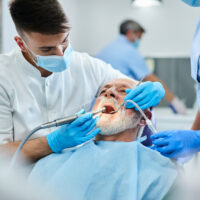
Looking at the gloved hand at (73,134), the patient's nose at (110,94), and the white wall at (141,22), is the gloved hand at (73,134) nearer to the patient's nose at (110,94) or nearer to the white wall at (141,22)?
the patient's nose at (110,94)

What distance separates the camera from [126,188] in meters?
1.27

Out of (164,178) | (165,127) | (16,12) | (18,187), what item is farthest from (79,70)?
(165,127)

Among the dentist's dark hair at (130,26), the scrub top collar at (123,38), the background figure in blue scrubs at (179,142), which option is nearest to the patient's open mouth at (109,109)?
the background figure in blue scrubs at (179,142)

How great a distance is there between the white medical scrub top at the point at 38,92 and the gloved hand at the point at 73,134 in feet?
0.71

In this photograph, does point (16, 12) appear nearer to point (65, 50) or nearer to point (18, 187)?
point (65, 50)

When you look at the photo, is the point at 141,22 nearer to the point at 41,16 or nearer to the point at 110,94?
the point at 110,94

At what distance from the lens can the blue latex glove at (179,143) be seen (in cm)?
125

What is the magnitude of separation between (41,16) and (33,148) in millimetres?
622

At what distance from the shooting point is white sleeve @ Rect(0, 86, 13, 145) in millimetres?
1498

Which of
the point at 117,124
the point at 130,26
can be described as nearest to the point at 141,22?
the point at 130,26

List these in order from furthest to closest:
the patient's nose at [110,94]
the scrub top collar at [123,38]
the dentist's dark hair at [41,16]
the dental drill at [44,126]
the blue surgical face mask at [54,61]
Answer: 1. the scrub top collar at [123,38]
2. the patient's nose at [110,94]
3. the blue surgical face mask at [54,61]
4. the dentist's dark hair at [41,16]
5. the dental drill at [44,126]

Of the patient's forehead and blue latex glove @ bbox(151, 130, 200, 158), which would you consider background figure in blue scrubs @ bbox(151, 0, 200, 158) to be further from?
the patient's forehead

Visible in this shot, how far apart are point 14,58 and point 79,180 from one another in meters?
0.76

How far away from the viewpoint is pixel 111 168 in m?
1.33
